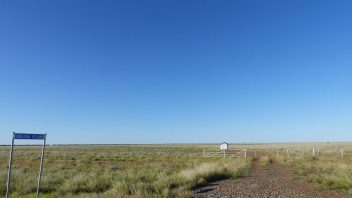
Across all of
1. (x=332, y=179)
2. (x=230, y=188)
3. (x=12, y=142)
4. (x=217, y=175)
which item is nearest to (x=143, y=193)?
(x=230, y=188)

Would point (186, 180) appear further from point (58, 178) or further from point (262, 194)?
point (58, 178)

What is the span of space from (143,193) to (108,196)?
1.24 m

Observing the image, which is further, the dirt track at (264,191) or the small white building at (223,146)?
the small white building at (223,146)

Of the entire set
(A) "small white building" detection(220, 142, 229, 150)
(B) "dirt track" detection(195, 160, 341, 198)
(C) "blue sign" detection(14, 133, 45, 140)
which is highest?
(C) "blue sign" detection(14, 133, 45, 140)

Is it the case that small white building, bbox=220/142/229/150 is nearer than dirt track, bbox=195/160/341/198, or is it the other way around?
dirt track, bbox=195/160/341/198

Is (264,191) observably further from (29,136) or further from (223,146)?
(223,146)

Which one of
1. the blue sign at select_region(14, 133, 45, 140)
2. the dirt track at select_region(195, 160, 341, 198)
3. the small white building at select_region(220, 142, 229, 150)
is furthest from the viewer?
the small white building at select_region(220, 142, 229, 150)

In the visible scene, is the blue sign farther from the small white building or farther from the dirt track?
the small white building

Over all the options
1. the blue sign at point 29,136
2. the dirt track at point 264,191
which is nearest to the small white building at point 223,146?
the dirt track at point 264,191

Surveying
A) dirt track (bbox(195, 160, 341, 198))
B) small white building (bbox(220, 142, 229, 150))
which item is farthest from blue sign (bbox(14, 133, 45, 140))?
small white building (bbox(220, 142, 229, 150))

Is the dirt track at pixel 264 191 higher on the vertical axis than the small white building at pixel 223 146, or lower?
lower

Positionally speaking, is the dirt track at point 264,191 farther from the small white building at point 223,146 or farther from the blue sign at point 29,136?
the small white building at point 223,146

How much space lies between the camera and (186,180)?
563 inches

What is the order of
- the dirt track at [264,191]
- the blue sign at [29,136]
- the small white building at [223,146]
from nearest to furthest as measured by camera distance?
the blue sign at [29,136]
the dirt track at [264,191]
the small white building at [223,146]
